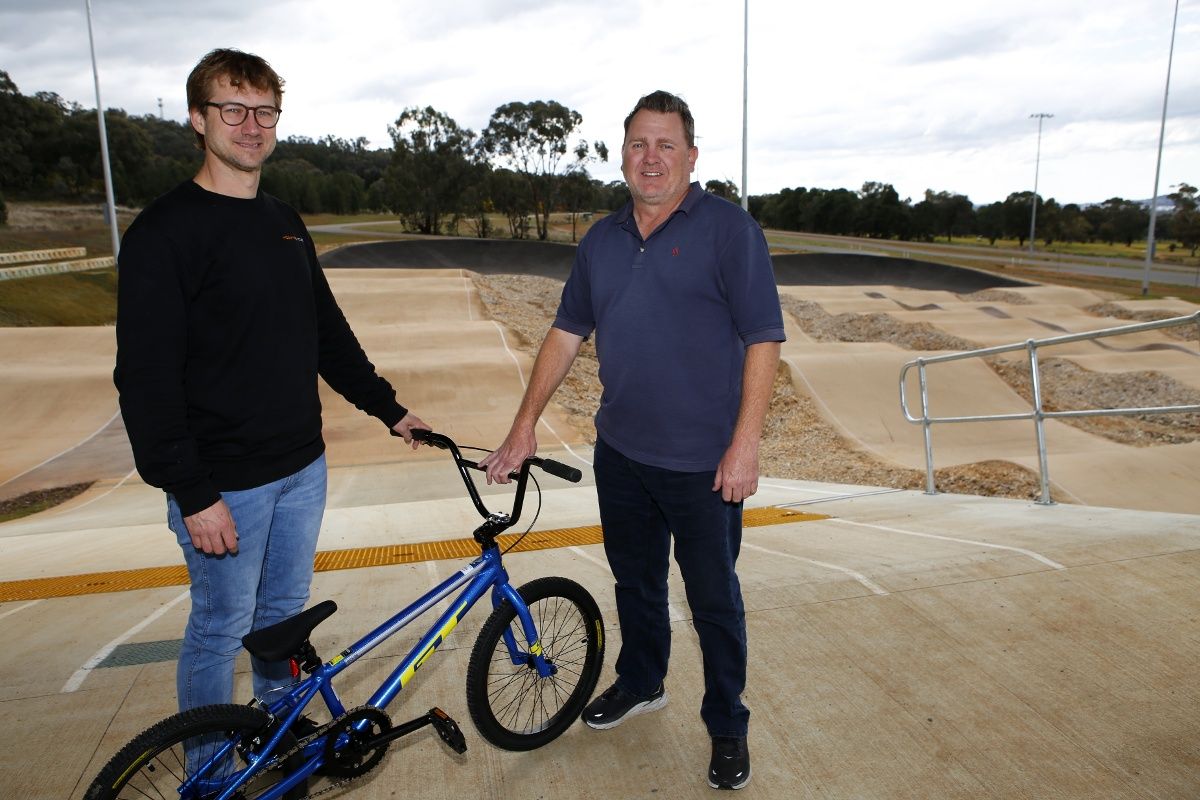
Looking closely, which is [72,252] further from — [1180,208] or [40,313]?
[1180,208]

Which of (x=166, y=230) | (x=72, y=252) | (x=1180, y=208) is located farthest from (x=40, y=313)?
(x=1180, y=208)

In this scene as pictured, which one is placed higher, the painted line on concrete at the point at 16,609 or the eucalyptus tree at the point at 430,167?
the eucalyptus tree at the point at 430,167

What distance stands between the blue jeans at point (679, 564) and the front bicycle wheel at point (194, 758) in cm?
121

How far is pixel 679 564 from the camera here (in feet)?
8.98

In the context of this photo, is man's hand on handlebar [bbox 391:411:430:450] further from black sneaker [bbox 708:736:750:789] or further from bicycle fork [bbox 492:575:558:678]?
black sneaker [bbox 708:736:750:789]

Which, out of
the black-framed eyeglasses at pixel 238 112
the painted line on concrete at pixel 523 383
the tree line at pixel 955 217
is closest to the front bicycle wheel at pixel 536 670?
the black-framed eyeglasses at pixel 238 112

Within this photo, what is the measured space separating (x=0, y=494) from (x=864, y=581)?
1200cm

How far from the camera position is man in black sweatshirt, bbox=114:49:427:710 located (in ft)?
7.07

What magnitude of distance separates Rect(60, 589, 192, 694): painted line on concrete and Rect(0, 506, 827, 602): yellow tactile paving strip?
60cm

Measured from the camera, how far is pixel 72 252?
38594 millimetres

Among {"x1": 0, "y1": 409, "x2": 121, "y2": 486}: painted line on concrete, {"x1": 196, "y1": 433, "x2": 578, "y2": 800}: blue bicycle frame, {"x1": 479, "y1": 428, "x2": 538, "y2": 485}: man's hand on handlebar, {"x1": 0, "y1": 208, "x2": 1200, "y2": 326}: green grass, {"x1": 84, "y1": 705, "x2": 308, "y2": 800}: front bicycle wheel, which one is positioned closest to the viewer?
{"x1": 84, "y1": 705, "x2": 308, "y2": 800}: front bicycle wheel

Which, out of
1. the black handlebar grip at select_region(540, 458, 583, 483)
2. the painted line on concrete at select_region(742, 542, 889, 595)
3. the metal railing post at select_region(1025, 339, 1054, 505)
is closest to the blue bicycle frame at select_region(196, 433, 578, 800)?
the black handlebar grip at select_region(540, 458, 583, 483)

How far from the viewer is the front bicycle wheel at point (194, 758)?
2.01 meters

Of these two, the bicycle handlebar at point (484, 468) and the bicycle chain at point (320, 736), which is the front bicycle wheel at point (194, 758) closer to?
the bicycle chain at point (320, 736)
